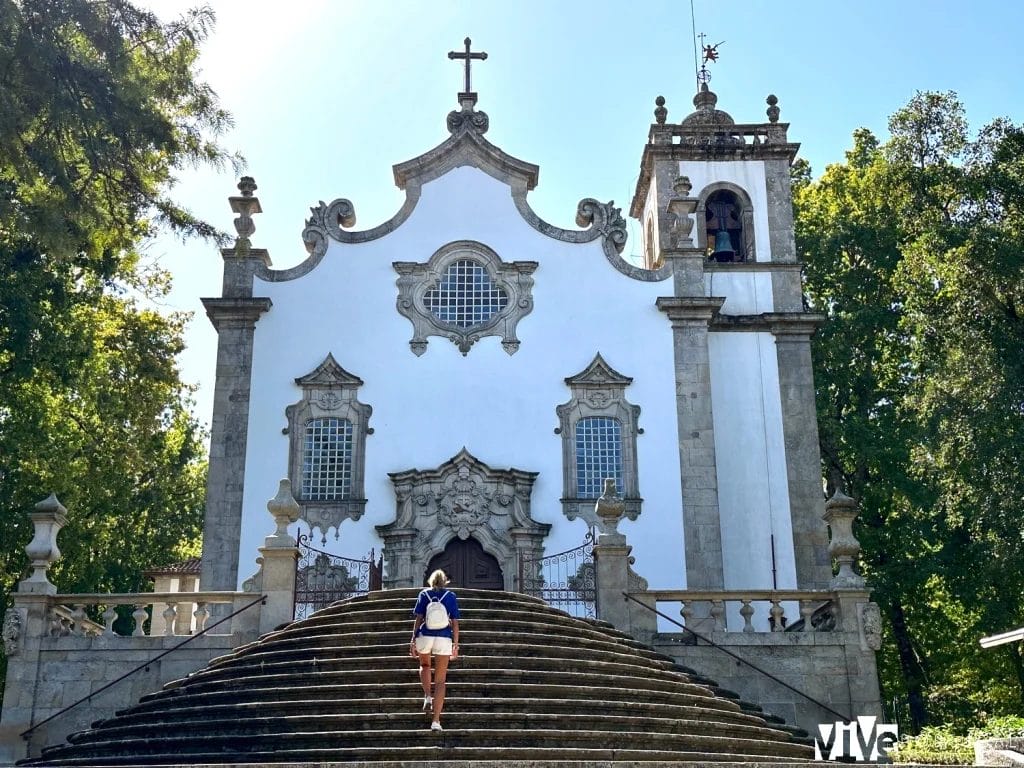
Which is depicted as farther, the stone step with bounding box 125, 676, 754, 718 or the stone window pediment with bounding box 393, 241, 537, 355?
the stone window pediment with bounding box 393, 241, 537, 355

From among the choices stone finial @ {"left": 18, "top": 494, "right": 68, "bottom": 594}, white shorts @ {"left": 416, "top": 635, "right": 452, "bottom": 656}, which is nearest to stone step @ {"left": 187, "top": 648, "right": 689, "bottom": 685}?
white shorts @ {"left": 416, "top": 635, "right": 452, "bottom": 656}

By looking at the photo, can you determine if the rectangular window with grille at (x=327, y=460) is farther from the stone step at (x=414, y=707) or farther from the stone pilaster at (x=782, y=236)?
the stone pilaster at (x=782, y=236)

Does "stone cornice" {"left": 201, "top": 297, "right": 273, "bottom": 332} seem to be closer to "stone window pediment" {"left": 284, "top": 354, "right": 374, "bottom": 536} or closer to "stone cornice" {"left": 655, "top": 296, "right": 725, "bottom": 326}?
"stone window pediment" {"left": 284, "top": 354, "right": 374, "bottom": 536}

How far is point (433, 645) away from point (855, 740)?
6.11 meters

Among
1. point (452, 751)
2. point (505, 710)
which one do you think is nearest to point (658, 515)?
point (505, 710)

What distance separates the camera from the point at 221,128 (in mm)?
13672

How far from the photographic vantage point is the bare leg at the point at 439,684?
10102mm

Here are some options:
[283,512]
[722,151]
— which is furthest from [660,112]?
[283,512]

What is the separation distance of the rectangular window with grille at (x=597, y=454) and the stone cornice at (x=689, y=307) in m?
2.06

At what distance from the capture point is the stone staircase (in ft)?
34.6

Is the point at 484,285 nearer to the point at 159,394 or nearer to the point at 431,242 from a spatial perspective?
the point at 431,242

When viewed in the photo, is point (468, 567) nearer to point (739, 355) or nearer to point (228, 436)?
point (228, 436)

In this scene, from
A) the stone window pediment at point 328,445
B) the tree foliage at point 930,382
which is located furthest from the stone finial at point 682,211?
the stone window pediment at point 328,445

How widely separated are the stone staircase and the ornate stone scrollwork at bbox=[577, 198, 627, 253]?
8033 mm
